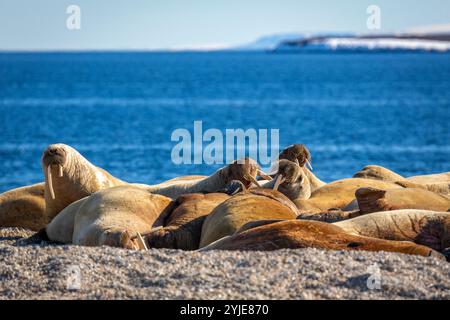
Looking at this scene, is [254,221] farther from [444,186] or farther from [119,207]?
[444,186]

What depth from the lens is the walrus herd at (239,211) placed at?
Answer: 315 inches

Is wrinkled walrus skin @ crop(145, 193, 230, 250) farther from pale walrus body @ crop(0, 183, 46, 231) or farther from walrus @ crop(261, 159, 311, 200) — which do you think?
pale walrus body @ crop(0, 183, 46, 231)

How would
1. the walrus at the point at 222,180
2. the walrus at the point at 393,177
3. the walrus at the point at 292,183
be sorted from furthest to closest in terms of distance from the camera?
the walrus at the point at 393,177, the walrus at the point at 222,180, the walrus at the point at 292,183

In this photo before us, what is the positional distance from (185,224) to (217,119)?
52.6 m

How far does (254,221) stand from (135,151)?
32493mm

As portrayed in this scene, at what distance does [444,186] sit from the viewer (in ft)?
39.6

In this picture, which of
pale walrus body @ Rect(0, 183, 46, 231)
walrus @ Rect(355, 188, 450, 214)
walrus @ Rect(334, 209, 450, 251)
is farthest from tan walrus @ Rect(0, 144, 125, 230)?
walrus @ Rect(334, 209, 450, 251)

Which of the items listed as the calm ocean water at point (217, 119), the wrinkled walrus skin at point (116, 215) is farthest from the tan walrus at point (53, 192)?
the calm ocean water at point (217, 119)

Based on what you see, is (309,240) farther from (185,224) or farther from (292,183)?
(292,183)

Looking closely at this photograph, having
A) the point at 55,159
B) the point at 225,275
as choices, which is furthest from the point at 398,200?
the point at 55,159

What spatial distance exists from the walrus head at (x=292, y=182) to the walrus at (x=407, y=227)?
95.2 inches

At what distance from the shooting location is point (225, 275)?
7.02 meters

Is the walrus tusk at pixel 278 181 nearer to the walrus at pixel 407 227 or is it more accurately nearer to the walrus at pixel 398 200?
the walrus at pixel 398 200

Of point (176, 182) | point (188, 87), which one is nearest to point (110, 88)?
point (188, 87)
